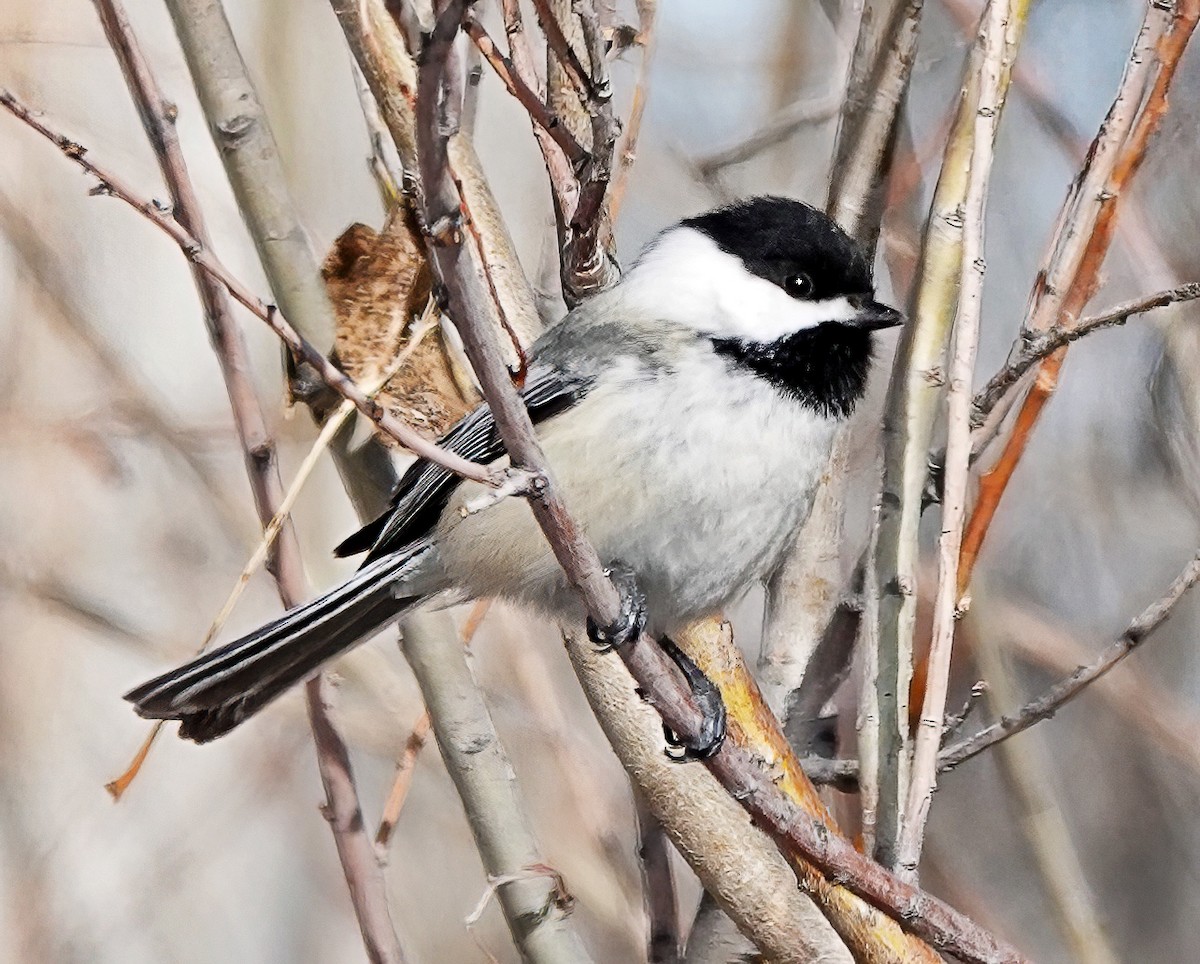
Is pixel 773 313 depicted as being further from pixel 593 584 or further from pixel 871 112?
pixel 593 584

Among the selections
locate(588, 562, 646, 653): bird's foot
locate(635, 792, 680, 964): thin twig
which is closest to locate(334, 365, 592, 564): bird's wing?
locate(588, 562, 646, 653): bird's foot

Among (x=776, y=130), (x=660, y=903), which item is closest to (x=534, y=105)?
(x=660, y=903)

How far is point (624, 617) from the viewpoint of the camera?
1.36 meters

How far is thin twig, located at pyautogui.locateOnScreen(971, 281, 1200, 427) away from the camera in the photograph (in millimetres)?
1464

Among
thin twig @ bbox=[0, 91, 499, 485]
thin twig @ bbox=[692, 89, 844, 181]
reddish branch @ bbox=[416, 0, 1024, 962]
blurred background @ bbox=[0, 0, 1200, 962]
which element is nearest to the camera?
reddish branch @ bbox=[416, 0, 1024, 962]

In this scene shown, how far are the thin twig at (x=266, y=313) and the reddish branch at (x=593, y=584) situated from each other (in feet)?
0.18

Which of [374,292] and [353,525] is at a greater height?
[353,525]

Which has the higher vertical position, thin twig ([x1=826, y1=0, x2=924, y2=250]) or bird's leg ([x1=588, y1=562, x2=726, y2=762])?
thin twig ([x1=826, y1=0, x2=924, y2=250])

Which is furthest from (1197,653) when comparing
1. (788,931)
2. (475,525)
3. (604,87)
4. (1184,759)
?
(604,87)

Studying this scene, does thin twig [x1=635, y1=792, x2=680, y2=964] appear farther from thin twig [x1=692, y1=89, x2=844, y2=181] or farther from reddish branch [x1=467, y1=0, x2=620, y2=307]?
thin twig [x1=692, y1=89, x2=844, y2=181]

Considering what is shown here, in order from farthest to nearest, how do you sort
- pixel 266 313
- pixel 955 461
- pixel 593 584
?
pixel 955 461
pixel 593 584
pixel 266 313

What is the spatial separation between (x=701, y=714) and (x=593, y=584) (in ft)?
1.98

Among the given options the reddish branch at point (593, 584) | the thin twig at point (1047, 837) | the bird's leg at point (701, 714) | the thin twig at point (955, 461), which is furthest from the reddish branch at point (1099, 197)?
the thin twig at point (1047, 837)

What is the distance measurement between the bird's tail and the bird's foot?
32cm
